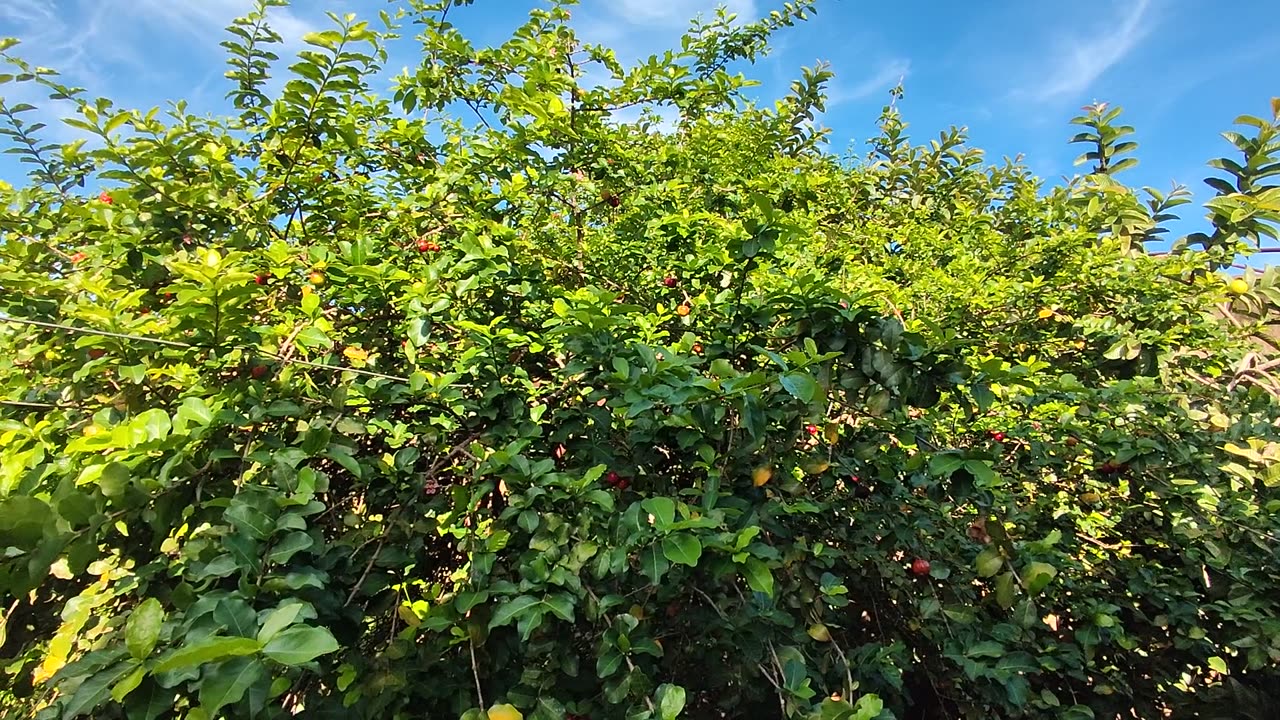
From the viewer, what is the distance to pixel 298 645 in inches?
33.6

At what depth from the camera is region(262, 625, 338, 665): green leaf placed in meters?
0.82

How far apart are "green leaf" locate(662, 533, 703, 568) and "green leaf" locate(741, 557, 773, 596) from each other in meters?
0.12

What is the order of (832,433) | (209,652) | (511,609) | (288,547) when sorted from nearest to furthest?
(209,652) → (288,547) → (511,609) → (832,433)

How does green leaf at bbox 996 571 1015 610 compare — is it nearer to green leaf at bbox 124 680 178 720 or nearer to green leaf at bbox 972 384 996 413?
green leaf at bbox 972 384 996 413

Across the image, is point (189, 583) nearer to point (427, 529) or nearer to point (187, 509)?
point (187, 509)

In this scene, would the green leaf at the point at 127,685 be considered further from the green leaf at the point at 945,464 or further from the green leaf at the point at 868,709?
the green leaf at the point at 945,464

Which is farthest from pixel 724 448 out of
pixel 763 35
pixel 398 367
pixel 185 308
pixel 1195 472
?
pixel 763 35

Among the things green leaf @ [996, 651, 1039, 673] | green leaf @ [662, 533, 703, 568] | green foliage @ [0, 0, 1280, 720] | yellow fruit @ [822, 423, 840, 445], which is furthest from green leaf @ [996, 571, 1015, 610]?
green leaf @ [662, 533, 703, 568]

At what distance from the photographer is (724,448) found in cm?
175

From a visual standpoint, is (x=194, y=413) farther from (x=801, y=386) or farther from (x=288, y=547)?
(x=801, y=386)

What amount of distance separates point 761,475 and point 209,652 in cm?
123

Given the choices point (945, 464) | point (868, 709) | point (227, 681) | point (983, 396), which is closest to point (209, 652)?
point (227, 681)

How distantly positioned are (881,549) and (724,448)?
2.42 ft

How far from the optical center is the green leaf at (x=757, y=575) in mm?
1248
